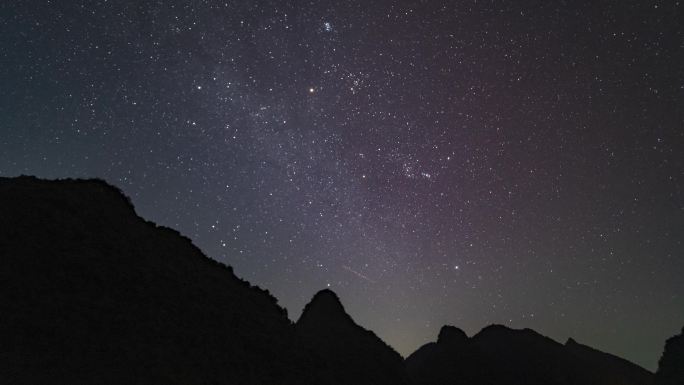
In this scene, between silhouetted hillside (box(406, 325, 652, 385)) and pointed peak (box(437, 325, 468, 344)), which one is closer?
silhouetted hillside (box(406, 325, 652, 385))

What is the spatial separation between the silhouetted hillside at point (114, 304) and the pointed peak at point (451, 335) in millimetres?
34171

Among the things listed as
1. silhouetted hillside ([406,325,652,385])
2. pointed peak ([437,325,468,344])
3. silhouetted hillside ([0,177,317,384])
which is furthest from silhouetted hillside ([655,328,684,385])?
silhouetted hillside ([0,177,317,384])

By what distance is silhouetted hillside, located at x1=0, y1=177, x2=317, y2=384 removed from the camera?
11.8 metres

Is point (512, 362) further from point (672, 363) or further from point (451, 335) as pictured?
point (672, 363)

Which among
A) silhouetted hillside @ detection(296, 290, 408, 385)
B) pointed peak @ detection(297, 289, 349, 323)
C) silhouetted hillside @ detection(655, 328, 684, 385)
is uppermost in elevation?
silhouetted hillside @ detection(655, 328, 684, 385)

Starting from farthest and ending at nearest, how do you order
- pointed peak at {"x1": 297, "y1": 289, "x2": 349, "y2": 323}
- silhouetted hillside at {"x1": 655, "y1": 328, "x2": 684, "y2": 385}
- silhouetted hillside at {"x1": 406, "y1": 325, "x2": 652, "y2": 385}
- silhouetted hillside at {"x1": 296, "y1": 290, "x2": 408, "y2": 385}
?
silhouetted hillside at {"x1": 406, "y1": 325, "x2": 652, "y2": 385} < silhouetted hillside at {"x1": 655, "y1": 328, "x2": 684, "y2": 385} < pointed peak at {"x1": 297, "y1": 289, "x2": 349, "y2": 323} < silhouetted hillside at {"x1": 296, "y1": 290, "x2": 408, "y2": 385}

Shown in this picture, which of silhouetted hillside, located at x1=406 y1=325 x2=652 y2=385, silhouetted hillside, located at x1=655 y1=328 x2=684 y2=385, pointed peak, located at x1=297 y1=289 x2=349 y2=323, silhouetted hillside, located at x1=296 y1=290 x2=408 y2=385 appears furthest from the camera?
silhouetted hillside, located at x1=406 y1=325 x2=652 y2=385

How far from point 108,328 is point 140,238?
17.0ft

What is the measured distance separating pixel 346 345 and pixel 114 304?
63.2ft

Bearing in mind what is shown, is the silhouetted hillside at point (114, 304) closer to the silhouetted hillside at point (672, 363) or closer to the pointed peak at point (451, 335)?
the pointed peak at point (451, 335)

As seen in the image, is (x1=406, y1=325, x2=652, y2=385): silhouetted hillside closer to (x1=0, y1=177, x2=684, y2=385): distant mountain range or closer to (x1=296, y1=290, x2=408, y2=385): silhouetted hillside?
(x1=296, y1=290, x2=408, y2=385): silhouetted hillside

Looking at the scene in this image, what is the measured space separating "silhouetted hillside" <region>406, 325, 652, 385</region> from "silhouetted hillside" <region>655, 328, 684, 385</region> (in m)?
9.12

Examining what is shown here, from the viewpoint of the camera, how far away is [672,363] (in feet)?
131

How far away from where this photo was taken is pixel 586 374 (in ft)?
164
